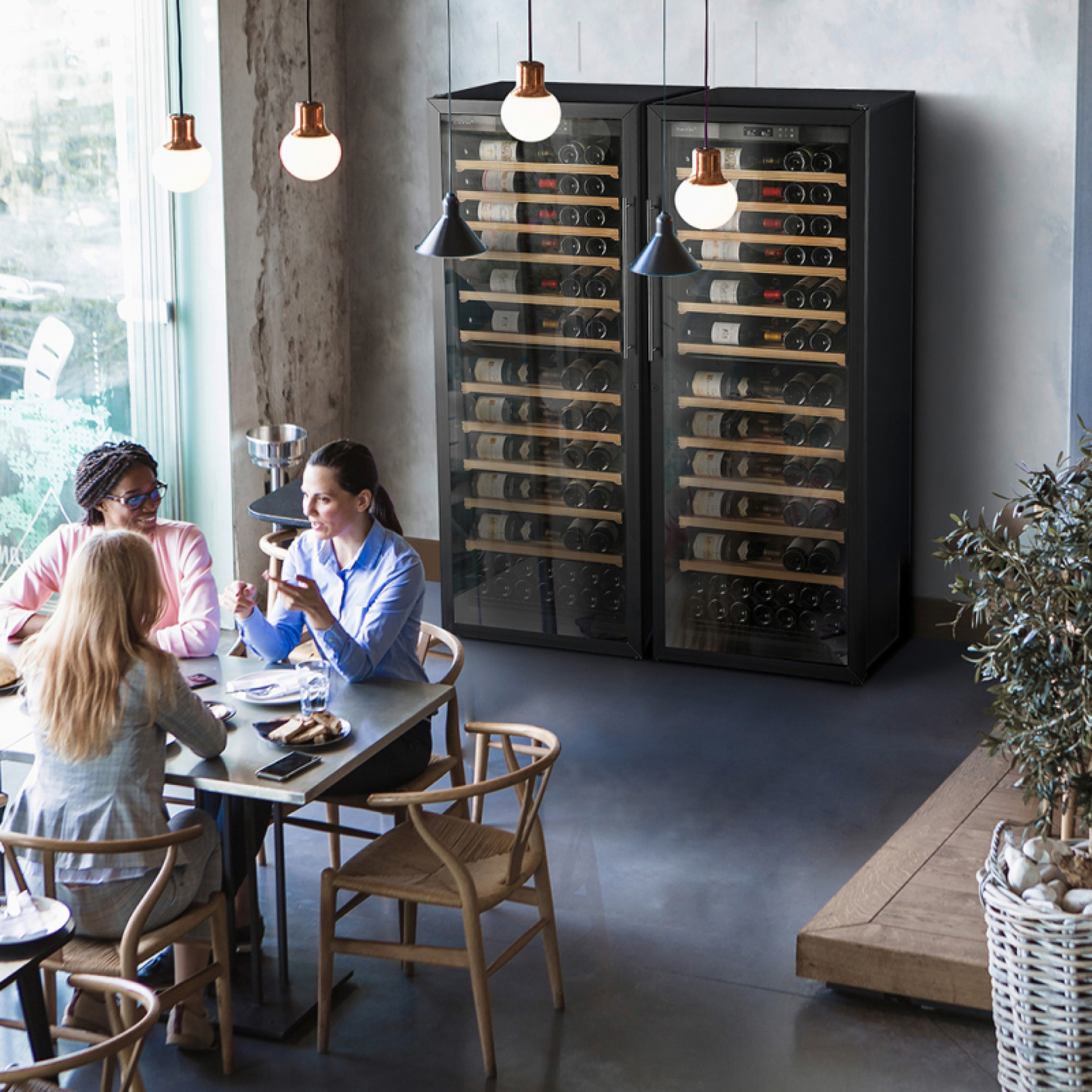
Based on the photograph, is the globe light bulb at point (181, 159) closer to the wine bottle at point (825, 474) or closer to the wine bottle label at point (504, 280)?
the wine bottle label at point (504, 280)

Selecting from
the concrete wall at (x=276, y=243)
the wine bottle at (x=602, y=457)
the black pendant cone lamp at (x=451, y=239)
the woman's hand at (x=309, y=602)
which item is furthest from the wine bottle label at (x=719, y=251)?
the woman's hand at (x=309, y=602)

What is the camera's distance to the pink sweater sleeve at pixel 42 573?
3973 millimetres

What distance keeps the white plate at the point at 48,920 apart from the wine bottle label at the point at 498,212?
4.06 m

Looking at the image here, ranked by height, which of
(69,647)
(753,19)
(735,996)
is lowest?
(735,996)

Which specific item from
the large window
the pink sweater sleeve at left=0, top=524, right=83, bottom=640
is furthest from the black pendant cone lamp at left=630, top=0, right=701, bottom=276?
the large window

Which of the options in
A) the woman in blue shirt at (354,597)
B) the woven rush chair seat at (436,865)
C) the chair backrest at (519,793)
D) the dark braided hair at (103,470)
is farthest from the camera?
the dark braided hair at (103,470)

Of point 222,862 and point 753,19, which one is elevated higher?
point 753,19

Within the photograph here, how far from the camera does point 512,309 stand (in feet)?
20.3

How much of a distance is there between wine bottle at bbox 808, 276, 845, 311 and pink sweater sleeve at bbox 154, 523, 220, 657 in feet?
8.93

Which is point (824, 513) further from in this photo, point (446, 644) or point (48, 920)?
point (48, 920)

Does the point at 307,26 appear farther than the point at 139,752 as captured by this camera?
Yes

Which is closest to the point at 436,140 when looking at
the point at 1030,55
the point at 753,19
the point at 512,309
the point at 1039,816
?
the point at 512,309

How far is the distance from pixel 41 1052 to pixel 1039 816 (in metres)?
1.99

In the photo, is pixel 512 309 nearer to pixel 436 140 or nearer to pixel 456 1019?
pixel 436 140
